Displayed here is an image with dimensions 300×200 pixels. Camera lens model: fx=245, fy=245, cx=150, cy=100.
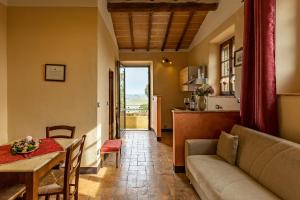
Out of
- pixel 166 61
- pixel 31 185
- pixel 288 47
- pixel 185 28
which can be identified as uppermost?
pixel 185 28

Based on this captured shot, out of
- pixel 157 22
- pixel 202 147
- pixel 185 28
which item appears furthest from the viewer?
pixel 185 28

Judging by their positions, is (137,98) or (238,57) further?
(137,98)

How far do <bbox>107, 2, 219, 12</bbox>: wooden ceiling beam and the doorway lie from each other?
10.9 feet

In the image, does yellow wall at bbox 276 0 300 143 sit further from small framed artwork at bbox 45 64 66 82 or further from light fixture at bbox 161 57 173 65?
light fixture at bbox 161 57 173 65

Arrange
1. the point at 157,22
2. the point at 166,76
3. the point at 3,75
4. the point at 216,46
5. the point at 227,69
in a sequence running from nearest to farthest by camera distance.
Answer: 1. the point at 3,75
2. the point at 227,69
3. the point at 216,46
4. the point at 157,22
5. the point at 166,76

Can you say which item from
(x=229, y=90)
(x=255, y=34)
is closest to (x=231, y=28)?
(x=229, y=90)

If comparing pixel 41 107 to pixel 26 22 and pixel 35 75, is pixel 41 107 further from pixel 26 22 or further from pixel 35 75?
pixel 26 22

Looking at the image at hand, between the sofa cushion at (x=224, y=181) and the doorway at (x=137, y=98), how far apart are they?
5.92 m

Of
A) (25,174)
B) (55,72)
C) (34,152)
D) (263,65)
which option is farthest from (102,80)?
(25,174)

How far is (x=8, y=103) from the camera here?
13.6 ft

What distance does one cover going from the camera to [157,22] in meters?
6.82

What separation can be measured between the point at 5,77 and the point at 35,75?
1.56 ft

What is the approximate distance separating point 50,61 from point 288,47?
140 inches

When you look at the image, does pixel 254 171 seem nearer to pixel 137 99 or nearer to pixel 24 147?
pixel 24 147
